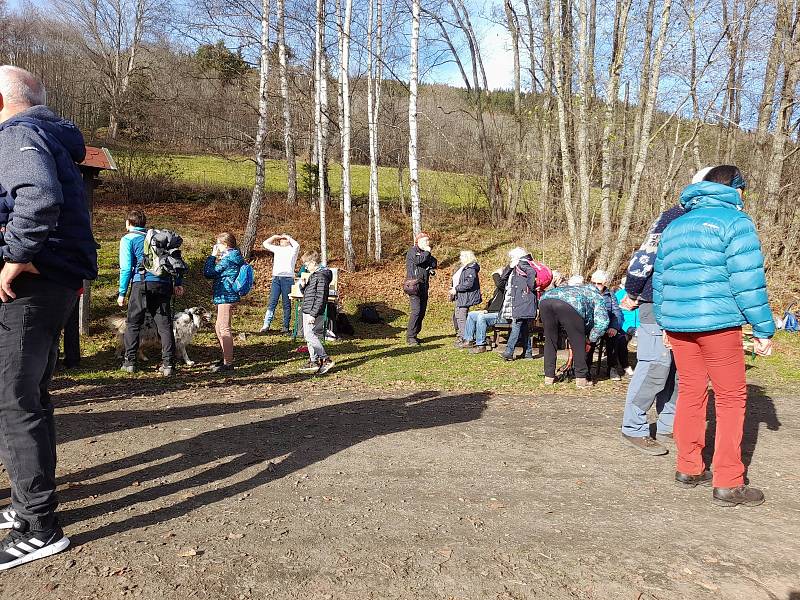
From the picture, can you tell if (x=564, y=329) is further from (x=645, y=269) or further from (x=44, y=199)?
(x=44, y=199)

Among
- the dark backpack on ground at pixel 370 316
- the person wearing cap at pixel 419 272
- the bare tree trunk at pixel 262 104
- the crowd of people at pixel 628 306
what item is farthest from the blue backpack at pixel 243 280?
the bare tree trunk at pixel 262 104

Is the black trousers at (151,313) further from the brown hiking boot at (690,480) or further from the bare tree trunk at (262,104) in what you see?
the bare tree trunk at (262,104)

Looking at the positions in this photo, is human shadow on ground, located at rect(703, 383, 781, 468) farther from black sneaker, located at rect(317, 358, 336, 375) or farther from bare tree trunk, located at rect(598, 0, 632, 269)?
bare tree trunk, located at rect(598, 0, 632, 269)

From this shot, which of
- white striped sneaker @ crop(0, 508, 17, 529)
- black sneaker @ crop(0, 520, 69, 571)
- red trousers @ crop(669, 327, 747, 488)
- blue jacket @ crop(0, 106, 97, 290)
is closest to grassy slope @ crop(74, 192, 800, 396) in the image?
red trousers @ crop(669, 327, 747, 488)

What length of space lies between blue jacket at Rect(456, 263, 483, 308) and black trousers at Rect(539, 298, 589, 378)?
11.1 ft

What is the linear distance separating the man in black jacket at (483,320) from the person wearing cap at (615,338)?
7.54 ft

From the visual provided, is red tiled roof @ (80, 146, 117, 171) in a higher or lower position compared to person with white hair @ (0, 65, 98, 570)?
higher

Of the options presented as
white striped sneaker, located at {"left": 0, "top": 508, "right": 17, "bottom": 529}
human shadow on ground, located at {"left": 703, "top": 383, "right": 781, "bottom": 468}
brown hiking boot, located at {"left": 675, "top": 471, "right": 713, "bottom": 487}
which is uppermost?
white striped sneaker, located at {"left": 0, "top": 508, "right": 17, "bottom": 529}

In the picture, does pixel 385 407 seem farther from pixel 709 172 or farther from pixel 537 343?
pixel 537 343

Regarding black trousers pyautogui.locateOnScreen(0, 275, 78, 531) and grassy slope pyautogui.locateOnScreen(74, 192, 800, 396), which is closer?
black trousers pyautogui.locateOnScreen(0, 275, 78, 531)

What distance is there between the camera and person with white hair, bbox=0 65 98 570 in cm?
285

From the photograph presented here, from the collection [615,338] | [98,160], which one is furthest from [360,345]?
[98,160]

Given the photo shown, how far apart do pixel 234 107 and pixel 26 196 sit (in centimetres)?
1921

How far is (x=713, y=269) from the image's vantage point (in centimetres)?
390
